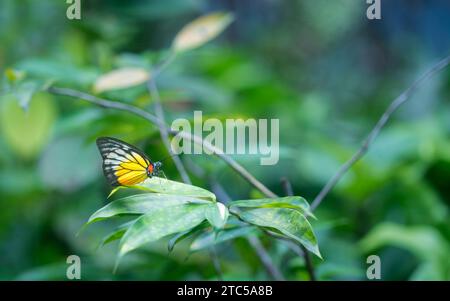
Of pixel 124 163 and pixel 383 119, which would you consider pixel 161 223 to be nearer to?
pixel 124 163

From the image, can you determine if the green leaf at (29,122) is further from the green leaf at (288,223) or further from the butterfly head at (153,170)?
the green leaf at (288,223)

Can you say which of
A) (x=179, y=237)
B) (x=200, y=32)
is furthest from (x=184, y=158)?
(x=179, y=237)

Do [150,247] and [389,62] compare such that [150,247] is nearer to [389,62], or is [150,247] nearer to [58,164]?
[58,164]

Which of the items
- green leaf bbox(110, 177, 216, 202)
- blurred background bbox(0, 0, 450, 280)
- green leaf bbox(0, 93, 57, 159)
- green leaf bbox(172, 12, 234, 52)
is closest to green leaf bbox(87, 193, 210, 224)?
green leaf bbox(110, 177, 216, 202)

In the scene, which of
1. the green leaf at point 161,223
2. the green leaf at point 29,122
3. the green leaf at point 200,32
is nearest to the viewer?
the green leaf at point 161,223

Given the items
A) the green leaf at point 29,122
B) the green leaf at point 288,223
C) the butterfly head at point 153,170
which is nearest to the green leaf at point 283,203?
the green leaf at point 288,223
